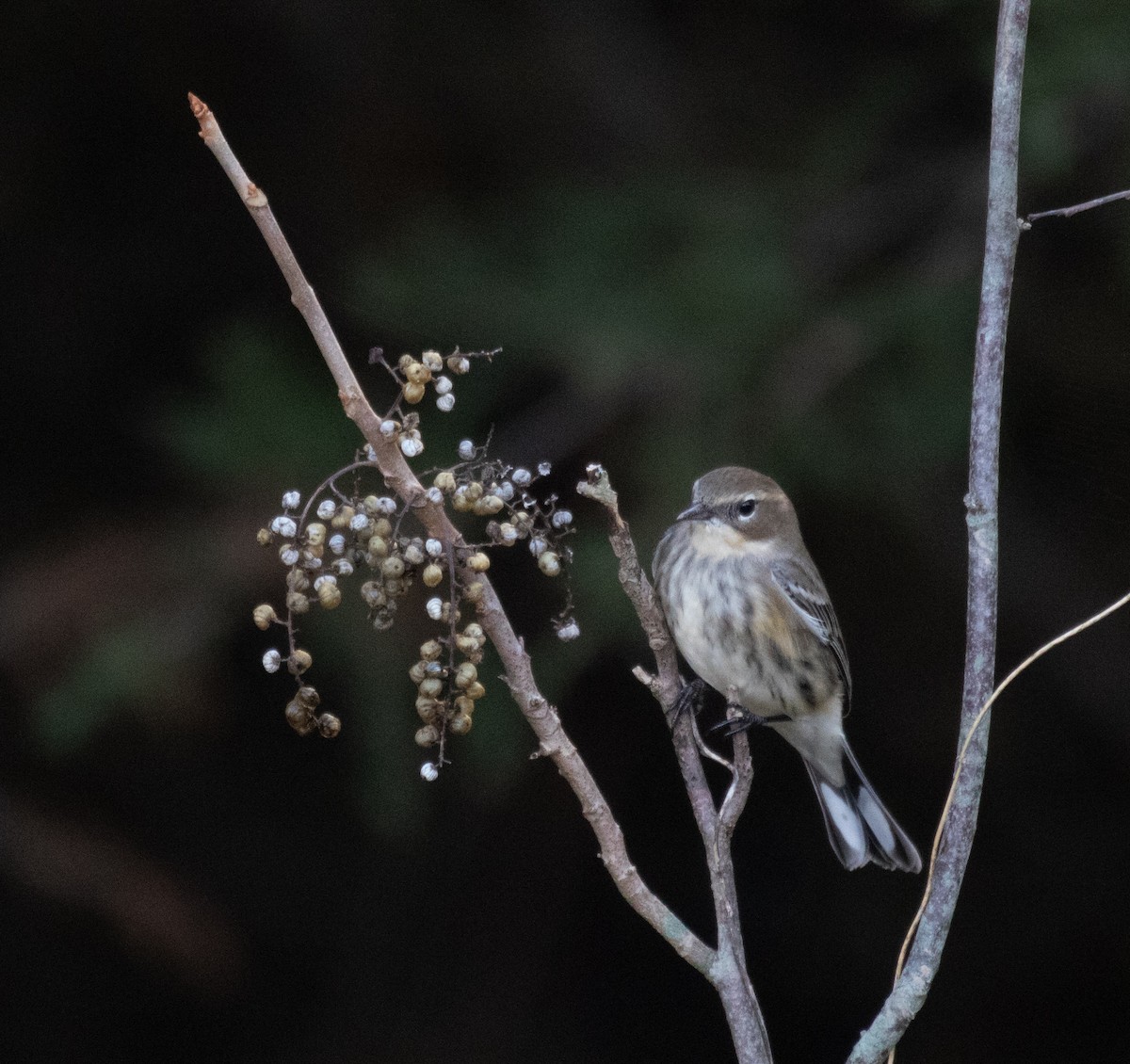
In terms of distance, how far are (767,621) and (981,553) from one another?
1682 millimetres

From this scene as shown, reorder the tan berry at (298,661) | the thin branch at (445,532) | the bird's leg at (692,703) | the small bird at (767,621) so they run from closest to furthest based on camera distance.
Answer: the thin branch at (445,532) → the tan berry at (298,661) → the bird's leg at (692,703) → the small bird at (767,621)

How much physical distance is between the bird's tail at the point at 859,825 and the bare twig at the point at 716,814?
4.82ft

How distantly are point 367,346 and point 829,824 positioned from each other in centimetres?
170

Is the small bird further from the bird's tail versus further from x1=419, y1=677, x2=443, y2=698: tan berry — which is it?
x1=419, y1=677, x2=443, y2=698: tan berry

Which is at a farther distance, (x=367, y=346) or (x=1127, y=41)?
(x=367, y=346)

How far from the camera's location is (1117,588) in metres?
3.98

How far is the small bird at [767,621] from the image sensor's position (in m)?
3.11

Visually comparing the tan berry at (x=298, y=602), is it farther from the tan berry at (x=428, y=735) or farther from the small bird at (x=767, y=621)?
the small bird at (x=767, y=621)

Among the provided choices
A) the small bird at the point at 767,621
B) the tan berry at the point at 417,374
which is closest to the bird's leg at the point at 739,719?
the small bird at the point at 767,621

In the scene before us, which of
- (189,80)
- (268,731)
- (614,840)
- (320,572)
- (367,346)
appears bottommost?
(268,731)

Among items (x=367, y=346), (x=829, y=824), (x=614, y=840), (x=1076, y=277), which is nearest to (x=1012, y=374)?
(x=1076, y=277)

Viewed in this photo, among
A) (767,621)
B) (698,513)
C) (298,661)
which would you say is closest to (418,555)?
(298,661)

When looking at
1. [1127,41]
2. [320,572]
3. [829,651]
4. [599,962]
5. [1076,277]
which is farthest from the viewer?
[599,962]

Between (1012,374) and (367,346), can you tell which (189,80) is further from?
(1012,374)
